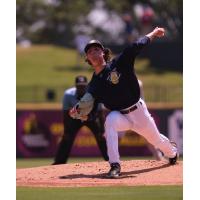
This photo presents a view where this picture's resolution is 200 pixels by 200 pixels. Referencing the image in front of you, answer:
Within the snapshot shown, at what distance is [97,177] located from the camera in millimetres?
10875

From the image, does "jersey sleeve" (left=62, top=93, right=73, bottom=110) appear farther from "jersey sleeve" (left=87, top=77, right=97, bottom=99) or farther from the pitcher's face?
the pitcher's face

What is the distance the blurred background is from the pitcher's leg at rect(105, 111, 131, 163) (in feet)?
36.4

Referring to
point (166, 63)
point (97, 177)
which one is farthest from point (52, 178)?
point (166, 63)

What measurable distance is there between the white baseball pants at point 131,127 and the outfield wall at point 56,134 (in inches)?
415

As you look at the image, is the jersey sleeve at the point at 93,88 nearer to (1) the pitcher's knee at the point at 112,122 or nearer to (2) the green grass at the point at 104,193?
(1) the pitcher's knee at the point at 112,122

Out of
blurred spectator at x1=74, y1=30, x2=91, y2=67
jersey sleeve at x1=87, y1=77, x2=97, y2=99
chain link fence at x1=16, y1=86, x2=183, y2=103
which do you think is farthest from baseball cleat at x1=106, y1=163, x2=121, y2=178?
blurred spectator at x1=74, y1=30, x2=91, y2=67

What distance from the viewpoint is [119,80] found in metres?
10.5

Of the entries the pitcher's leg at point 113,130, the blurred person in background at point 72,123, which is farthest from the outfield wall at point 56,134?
the pitcher's leg at point 113,130

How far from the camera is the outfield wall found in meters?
22.0

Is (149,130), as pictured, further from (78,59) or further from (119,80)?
(78,59)

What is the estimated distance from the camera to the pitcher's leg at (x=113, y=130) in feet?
34.7

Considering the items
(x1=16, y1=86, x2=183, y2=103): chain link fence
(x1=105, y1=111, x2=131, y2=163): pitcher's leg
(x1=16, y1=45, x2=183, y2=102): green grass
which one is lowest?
(x1=105, y1=111, x2=131, y2=163): pitcher's leg

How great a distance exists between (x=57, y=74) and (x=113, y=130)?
25873 mm
